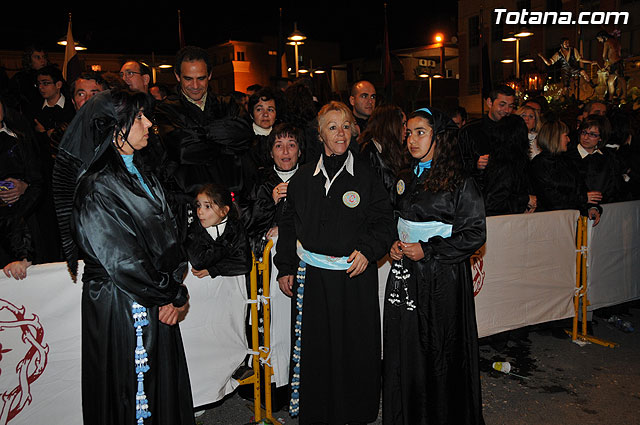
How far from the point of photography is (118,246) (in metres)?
2.66

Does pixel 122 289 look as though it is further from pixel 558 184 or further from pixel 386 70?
pixel 386 70

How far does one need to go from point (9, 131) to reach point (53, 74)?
162 cm

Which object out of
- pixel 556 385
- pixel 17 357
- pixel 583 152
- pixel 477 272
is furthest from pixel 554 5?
pixel 17 357

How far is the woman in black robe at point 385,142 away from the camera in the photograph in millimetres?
4961

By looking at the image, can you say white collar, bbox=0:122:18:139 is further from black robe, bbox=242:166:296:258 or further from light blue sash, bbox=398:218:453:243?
light blue sash, bbox=398:218:453:243

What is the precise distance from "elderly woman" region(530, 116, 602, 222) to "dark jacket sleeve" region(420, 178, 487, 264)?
3.09 m

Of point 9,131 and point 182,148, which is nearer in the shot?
point 9,131

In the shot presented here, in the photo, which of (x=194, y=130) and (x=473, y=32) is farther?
(x=473, y=32)

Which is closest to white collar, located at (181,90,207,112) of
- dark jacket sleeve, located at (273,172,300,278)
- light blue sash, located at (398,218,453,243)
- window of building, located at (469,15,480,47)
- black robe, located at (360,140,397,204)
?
dark jacket sleeve, located at (273,172,300,278)

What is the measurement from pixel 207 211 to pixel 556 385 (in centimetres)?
362

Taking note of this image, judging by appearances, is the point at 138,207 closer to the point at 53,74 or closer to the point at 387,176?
the point at 387,176

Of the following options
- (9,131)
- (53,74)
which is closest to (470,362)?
(9,131)

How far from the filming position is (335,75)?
Answer: 43750mm

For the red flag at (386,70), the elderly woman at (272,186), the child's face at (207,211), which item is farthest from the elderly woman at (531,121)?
the child's face at (207,211)
